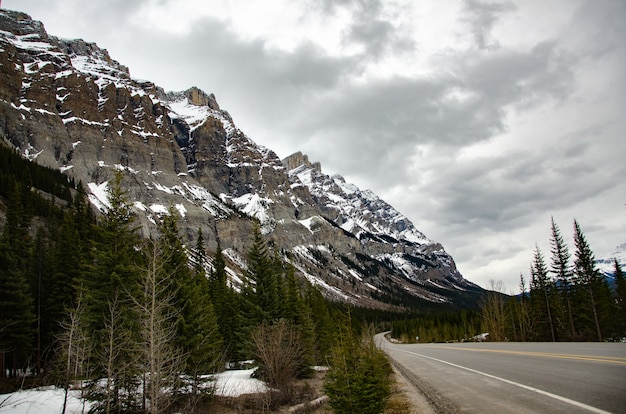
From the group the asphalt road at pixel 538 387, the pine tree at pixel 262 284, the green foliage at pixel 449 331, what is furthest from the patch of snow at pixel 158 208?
the asphalt road at pixel 538 387

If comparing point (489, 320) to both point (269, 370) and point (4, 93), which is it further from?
point (4, 93)

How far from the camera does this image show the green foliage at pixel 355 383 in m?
11.0

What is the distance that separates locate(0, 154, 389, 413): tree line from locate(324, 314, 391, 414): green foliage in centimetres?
4

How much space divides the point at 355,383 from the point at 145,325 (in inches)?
361

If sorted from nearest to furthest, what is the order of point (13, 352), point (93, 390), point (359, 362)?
1. point (359, 362)
2. point (93, 390)
3. point (13, 352)

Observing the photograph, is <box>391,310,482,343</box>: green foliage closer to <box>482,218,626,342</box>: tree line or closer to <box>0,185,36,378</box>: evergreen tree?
<box>482,218,626,342</box>: tree line

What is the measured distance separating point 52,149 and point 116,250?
189m

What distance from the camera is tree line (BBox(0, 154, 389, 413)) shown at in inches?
603

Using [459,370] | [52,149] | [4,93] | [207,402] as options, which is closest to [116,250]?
[207,402]

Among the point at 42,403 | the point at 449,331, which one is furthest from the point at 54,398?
the point at 449,331

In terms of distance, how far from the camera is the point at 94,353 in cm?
1930

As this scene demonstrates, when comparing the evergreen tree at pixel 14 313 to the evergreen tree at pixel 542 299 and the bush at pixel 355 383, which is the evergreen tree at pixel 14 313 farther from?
the evergreen tree at pixel 542 299

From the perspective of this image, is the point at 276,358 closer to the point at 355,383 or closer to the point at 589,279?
the point at 355,383

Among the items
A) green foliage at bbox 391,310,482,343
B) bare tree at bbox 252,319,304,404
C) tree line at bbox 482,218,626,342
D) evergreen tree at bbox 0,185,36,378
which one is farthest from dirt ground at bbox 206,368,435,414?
green foliage at bbox 391,310,482,343
